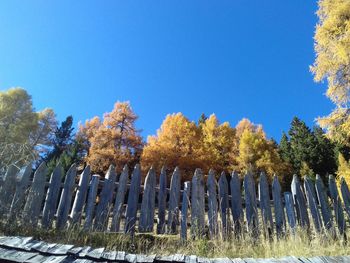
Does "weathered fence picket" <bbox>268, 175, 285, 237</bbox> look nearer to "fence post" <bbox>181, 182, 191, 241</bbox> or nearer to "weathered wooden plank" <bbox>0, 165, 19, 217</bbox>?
"fence post" <bbox>181, 182, 191, 241</bbox>

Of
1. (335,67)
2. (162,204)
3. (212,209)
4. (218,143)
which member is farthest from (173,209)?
(218,143)

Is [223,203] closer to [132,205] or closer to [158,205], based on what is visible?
[158,205]

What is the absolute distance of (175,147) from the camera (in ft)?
84.6

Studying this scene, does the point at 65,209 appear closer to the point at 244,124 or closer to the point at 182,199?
the point at 182,199

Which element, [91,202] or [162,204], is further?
[162,204]

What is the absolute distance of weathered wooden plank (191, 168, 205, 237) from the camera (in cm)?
584

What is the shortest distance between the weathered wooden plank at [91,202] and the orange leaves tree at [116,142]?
18.0 m

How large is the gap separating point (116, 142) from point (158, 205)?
19934 millimetres

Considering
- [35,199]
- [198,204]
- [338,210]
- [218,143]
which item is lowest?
[35,199]

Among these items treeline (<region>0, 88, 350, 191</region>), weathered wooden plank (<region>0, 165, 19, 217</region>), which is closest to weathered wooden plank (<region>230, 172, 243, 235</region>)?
weathered wooden plank (<region>0, 165, 19, 217</region>)

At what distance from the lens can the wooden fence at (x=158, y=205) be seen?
5281 millimetres

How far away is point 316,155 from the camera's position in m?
32.8

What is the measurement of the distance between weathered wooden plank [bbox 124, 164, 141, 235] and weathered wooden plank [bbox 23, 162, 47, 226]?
1.69 meters

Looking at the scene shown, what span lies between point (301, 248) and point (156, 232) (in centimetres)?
314
